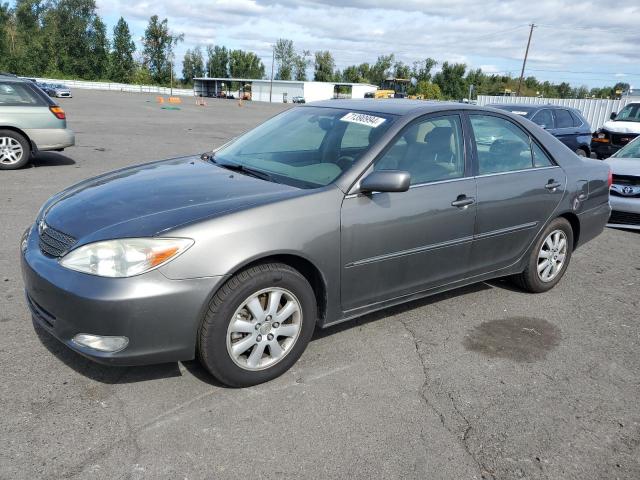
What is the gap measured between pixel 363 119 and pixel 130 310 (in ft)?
7.18

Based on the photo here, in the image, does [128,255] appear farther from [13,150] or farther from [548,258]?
[13,150]

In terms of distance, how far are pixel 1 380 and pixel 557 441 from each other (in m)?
3.04

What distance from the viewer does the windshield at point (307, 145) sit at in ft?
12.0

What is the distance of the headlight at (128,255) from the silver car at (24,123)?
8.15 metres

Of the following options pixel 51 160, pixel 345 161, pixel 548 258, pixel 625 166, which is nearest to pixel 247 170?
pixel 345 161

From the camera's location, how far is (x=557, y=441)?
2.84 meters

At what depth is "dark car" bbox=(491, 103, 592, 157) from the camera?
12141 millimetres

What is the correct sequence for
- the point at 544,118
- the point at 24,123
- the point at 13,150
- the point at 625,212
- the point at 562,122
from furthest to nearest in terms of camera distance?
the point at 562,122 < the point at 544,118 < the point at 13,150 < the point at 24,123 < the point at 625,212

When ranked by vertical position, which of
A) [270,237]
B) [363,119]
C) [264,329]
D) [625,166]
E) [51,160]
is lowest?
[51,160]

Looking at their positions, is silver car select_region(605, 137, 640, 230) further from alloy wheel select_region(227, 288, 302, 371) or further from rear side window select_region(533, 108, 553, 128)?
alloy wheel select_region(227, 288, 302, 371)

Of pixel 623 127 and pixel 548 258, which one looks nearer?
pixel 548 258

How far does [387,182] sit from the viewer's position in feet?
10.9

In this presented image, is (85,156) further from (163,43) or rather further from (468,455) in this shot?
(163,43)

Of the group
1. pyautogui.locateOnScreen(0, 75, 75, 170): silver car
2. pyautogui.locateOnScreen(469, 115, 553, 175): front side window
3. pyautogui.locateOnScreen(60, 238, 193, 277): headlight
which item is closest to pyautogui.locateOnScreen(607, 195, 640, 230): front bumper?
pyautogui.locateOnScreen(469, 115, 553, 175): front side window
